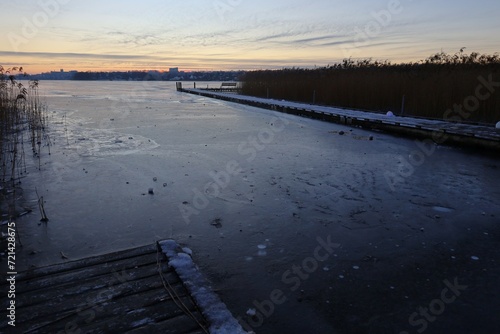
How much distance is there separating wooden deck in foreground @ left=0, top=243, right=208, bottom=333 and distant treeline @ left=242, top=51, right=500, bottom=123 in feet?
42.8

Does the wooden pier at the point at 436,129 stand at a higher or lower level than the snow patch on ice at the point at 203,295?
higher

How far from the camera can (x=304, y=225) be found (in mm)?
4520

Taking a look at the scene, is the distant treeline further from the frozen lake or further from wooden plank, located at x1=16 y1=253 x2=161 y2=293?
wooden plank, located at x1=16 y1=253 x2=161 y2=293

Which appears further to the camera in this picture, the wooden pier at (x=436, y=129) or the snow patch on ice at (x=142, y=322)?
the wooden pier at (x=436, y=129)

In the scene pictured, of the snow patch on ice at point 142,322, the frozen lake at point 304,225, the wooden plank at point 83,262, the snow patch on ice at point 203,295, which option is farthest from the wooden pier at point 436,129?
the snow patch on ice at point 142,322

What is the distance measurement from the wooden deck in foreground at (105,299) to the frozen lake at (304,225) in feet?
1.45

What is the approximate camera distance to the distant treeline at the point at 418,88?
1270cm

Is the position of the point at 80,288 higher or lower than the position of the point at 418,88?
lower

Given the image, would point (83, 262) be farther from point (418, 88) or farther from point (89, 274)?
point (418, 88)

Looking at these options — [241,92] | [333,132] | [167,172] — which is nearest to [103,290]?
[167,172]

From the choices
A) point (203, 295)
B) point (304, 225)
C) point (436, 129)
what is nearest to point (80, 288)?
point (203, 295)

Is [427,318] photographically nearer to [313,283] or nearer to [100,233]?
[313,283]

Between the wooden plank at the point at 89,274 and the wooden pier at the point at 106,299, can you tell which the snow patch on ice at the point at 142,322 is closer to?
the wooden pier at the point at 106,299

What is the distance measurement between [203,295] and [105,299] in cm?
72
